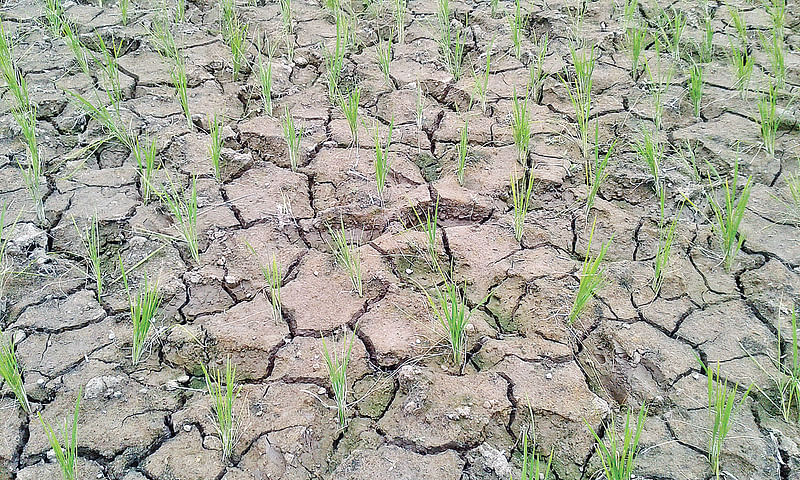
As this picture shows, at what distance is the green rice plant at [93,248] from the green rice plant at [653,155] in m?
1.80

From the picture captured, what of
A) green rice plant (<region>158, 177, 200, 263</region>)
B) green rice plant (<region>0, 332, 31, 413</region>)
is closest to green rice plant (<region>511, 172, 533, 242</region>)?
green rice plant (<region>158, 177, 200, 263</region>)

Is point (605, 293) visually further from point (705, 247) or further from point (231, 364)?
point (231, 364)

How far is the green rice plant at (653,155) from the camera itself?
2.46 meters

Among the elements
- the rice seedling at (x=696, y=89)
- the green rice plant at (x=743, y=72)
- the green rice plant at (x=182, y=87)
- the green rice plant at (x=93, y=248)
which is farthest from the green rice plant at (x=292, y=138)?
the green rice plant at (x=743, y=72)

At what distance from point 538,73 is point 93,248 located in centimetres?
183

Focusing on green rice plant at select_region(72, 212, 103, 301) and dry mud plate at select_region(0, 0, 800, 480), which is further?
green rice plant at select_region(72, 212, 103, 301)

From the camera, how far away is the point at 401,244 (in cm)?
228

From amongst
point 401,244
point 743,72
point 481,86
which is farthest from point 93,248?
point 743,72

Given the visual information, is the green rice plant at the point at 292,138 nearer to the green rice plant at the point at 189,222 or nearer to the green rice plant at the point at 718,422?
the green rice plant at the point at 189,222

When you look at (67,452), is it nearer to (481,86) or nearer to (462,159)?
(462,159)

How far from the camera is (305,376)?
1.88 meters

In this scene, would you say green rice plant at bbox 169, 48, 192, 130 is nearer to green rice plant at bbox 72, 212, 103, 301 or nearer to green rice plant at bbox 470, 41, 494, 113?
green rice plant at bbox 72, 212, 103, 301

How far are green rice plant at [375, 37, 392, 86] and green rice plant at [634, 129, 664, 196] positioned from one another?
3.51 ft

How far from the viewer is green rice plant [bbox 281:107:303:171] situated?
8.38 feet
